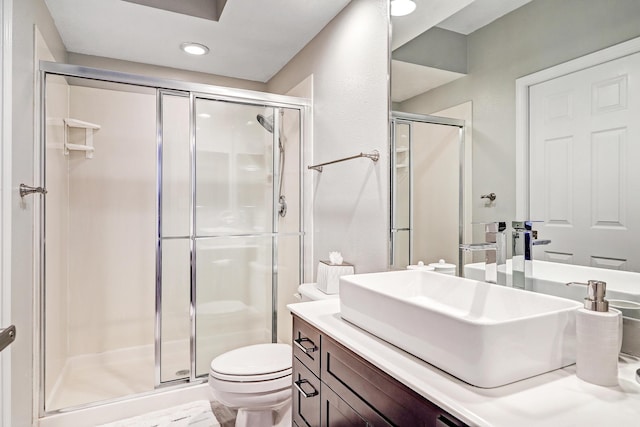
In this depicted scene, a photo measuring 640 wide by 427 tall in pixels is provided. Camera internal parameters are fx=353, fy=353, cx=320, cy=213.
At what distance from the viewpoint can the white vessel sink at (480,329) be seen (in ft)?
2.49

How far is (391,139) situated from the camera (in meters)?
1.70

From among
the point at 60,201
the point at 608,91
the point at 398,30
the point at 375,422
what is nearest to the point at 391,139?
the point at 398,30

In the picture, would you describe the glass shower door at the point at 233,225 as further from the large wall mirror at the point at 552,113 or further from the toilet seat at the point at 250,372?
the large wall mirror at the point at 552,113

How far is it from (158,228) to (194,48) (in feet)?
4.71

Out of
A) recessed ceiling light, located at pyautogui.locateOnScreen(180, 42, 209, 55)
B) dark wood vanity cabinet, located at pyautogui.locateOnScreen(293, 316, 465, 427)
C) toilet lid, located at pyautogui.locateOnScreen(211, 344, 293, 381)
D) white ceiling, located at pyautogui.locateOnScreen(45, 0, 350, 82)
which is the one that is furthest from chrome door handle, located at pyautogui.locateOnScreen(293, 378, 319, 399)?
recessed ceiling light, located at pyautogui.locateOnScreen(180, 42, 209, 55)

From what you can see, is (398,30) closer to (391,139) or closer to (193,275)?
(391,139)

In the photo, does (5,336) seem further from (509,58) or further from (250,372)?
(509,58)

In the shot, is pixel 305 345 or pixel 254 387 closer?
pixel 305 345

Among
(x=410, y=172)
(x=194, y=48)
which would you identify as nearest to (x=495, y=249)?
(x=410, y=172)

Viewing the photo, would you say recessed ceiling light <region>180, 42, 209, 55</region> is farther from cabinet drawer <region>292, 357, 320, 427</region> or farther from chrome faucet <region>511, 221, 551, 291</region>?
chrome faucet <region>511, 221, 551, 291</region>

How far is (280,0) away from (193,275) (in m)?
1.71

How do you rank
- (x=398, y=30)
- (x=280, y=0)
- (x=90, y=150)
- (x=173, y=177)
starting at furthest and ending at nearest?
1. (x=90, y=150)
2. (x=173, y=177)
3. (x=280, y=0)
4. (x=398, y=30)

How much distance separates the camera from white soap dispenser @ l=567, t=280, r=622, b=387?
79cm

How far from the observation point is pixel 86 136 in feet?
8.70
